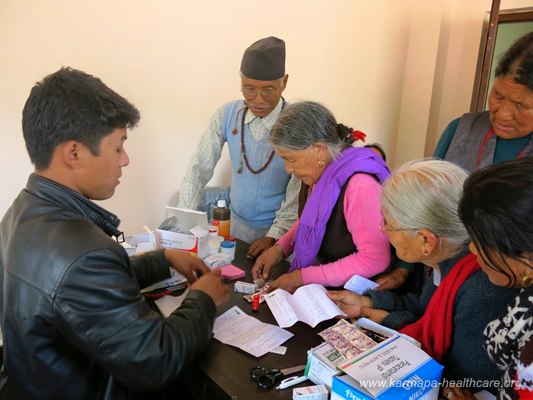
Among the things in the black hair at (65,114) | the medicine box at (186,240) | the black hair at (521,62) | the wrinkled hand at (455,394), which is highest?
the black hair at (521,62)

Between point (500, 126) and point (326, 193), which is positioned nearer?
point (326, 193)

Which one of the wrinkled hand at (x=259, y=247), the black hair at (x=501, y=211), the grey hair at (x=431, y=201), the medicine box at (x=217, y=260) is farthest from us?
the wrinkled hand at (x=259, y=247)

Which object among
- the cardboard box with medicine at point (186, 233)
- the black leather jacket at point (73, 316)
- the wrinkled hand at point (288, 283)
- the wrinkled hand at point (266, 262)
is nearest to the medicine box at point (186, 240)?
the cardboard box with medicine at point (186, 233)

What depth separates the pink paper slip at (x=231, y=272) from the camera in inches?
62.9

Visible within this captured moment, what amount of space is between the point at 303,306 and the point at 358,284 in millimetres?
243

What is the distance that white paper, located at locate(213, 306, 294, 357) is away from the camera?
1.15 metres

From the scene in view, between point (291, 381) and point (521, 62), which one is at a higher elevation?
point (521, 62)

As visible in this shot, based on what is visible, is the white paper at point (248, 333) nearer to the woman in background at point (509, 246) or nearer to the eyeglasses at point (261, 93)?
the woman in background at point (509, 246)

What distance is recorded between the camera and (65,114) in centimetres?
98

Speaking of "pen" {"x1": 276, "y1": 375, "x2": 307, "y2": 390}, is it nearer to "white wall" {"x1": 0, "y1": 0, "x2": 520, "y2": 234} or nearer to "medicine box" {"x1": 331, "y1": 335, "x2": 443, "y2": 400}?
"medicine box" {"x1": 331, "y1": 335, "x2": 443, "y2": 400}

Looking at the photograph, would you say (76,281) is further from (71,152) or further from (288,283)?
(288,283)

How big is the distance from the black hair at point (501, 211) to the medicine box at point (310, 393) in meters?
0.48

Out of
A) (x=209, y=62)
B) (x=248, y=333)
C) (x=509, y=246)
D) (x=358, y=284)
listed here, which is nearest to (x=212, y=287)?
(x=248, y=333)

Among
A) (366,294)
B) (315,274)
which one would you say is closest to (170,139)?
(315,274)
